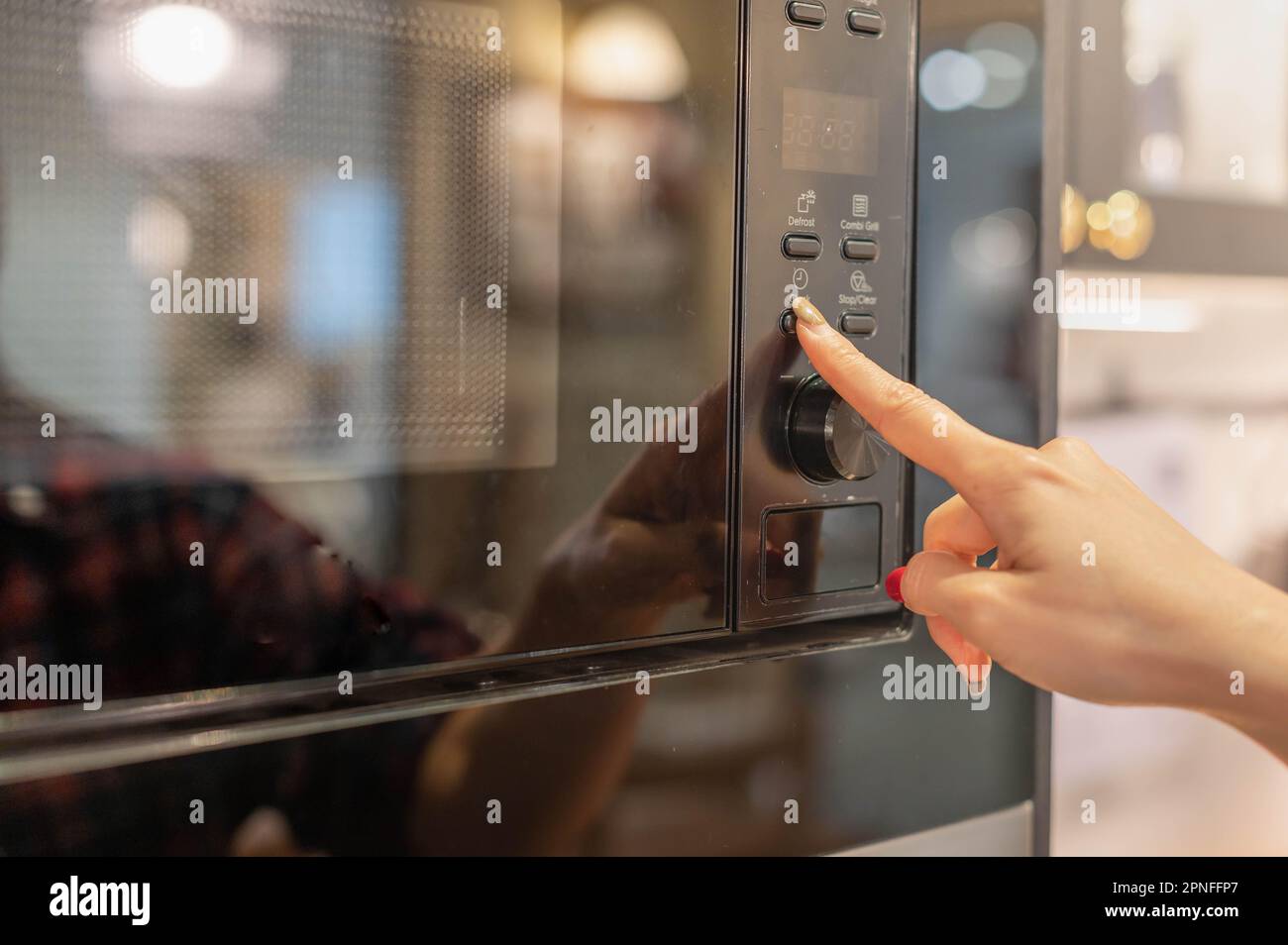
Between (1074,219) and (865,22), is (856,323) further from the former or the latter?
(1074,219)

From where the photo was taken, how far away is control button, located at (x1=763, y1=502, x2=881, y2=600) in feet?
1.83

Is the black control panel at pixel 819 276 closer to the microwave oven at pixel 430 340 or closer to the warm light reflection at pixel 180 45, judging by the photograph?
the microwave oven at pixel 430 340

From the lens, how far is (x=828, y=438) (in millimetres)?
527

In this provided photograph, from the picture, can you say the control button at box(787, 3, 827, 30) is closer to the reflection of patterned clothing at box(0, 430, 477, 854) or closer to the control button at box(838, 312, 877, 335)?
the control button at box(838, 312, 877, 335)

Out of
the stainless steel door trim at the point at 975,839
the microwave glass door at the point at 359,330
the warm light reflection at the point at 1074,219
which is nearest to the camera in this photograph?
the microwave glass door at the point at 359,330

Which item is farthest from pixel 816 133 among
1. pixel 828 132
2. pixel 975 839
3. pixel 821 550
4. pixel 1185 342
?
pixel 1185 342

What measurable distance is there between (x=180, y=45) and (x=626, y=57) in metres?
0.20

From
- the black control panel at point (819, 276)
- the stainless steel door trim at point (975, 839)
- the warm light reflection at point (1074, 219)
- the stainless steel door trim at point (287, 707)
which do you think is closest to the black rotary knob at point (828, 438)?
the black control panel at point (819, 276)

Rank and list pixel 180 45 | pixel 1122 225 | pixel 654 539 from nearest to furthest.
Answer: pixel 180 45 → pixel 654 539 → pixel 1122 225

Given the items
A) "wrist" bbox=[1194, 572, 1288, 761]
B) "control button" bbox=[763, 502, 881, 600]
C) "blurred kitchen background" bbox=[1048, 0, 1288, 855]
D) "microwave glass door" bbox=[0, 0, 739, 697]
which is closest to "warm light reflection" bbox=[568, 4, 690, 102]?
"microwave glass door" bbox=[0, 0, 739, 697]

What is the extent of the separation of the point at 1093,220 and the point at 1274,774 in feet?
2.89

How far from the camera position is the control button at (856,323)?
0.57 m

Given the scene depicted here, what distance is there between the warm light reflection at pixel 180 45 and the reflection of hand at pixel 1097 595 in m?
0.34
